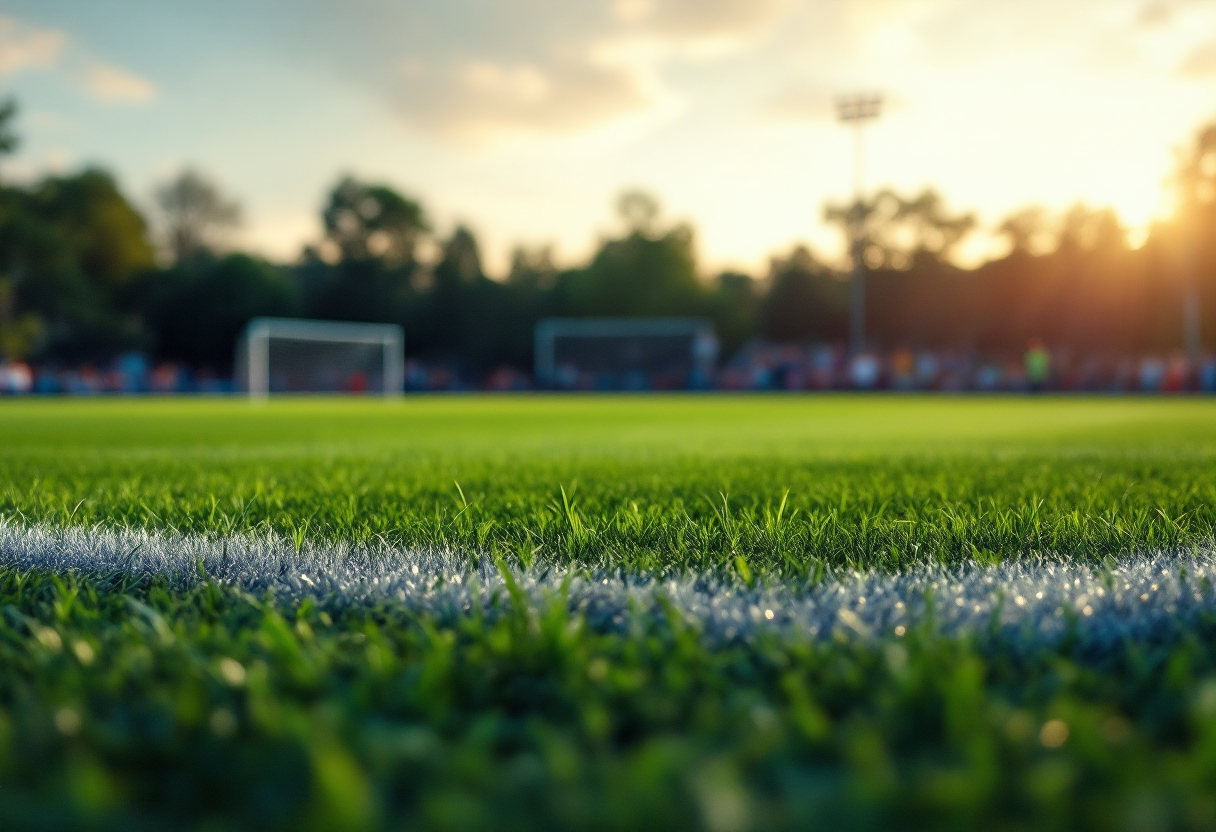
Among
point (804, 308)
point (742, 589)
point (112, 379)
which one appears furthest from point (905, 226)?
point (742, 589)

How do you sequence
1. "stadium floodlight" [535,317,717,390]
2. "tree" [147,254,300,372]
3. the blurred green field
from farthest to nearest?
"tree" [147,254,300,372]
"stadium floodlight" [535,317,717,390]
the blurred green field

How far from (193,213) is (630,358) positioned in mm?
37630

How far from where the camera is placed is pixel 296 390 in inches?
1330

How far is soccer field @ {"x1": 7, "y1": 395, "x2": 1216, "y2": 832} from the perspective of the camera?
79 cm

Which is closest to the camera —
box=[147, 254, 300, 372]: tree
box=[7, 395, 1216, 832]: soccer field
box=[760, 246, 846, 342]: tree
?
box=[7, 395, 1216, 832]: soccer field

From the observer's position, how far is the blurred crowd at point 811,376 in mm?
32781

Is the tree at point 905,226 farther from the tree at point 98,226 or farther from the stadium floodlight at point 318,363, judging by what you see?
the tree at point 98,226

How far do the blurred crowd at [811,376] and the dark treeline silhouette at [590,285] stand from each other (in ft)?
5.58

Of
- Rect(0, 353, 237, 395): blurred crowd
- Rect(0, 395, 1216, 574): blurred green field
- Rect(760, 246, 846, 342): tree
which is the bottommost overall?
Rect(0, 395, 1216, 574): blurred green field

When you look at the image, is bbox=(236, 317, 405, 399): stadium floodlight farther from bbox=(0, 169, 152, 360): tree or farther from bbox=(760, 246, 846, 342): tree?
bbox=(760, 246, 846, 342): tree

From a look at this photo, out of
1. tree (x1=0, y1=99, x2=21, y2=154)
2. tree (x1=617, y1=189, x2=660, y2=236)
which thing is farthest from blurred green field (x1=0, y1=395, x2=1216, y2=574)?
tree (x1=617, y1=189, x2=660, y2=236)

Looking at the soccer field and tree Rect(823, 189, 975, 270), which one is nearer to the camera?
the soccer field

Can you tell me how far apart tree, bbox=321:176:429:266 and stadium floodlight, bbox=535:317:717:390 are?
17970 millimetres

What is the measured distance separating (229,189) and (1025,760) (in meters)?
66.6
